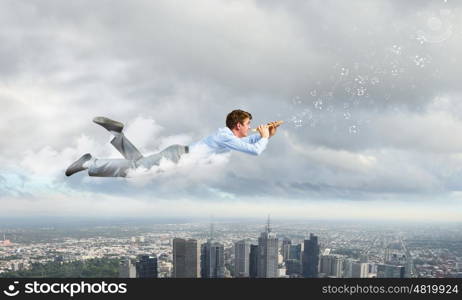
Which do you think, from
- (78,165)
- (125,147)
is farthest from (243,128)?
(78,165)

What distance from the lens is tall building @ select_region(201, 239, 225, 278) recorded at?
1650 cm

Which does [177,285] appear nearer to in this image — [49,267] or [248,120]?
[248,120]

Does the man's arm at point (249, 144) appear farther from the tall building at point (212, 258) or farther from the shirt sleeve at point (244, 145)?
the tall building at point (212, 258)

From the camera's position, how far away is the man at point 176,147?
145 inches

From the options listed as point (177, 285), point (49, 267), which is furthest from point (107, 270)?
point (177, 285)

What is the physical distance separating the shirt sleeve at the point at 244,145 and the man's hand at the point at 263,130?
0.12 feet

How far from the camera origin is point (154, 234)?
14844mm

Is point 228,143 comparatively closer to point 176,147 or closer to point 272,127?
point 272,127

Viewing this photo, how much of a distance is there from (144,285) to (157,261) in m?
11.2

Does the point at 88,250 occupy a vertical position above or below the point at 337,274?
above

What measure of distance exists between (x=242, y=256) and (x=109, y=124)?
14.2 metres

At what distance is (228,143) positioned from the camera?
3.70m

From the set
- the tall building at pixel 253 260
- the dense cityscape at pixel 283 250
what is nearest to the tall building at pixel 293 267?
the dense cityscape at pixel 283 250

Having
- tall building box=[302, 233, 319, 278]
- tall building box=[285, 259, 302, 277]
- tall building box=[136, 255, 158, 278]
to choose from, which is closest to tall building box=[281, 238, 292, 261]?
tall building box=[285, 259, 302, 277]
